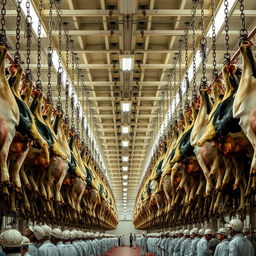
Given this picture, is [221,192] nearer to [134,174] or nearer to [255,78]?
[255,78]

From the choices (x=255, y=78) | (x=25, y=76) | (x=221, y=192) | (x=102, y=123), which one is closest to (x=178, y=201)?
(x=221, y=192)

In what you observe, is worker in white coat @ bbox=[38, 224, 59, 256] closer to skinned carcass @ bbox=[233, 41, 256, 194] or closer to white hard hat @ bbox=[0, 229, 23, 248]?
white hard hat @ bbox=[0, 229, 23, 248]

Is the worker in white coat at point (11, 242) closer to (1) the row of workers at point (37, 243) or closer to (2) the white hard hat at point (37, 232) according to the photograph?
(1) the row of workers at point (37, 243)

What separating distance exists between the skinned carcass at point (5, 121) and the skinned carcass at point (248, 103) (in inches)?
84.1

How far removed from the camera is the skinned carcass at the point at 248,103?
443 centimetres

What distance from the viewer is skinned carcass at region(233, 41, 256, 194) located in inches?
175

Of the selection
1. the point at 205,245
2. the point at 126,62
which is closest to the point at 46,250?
the point at 205,245

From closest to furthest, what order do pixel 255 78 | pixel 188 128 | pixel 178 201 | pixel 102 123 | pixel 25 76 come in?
pixel 255 78
pixel 25 76
pixel 188 128
pixel 178 201
pixel 102 123

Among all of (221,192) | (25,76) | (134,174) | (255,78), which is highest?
(134,174)

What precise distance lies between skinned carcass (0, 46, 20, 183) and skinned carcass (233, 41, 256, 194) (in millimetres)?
2137

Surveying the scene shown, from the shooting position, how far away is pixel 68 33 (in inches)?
574

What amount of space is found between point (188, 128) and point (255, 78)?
355cm

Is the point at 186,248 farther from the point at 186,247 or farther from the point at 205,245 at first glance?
the point at 205,245

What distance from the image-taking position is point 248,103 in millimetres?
4551
